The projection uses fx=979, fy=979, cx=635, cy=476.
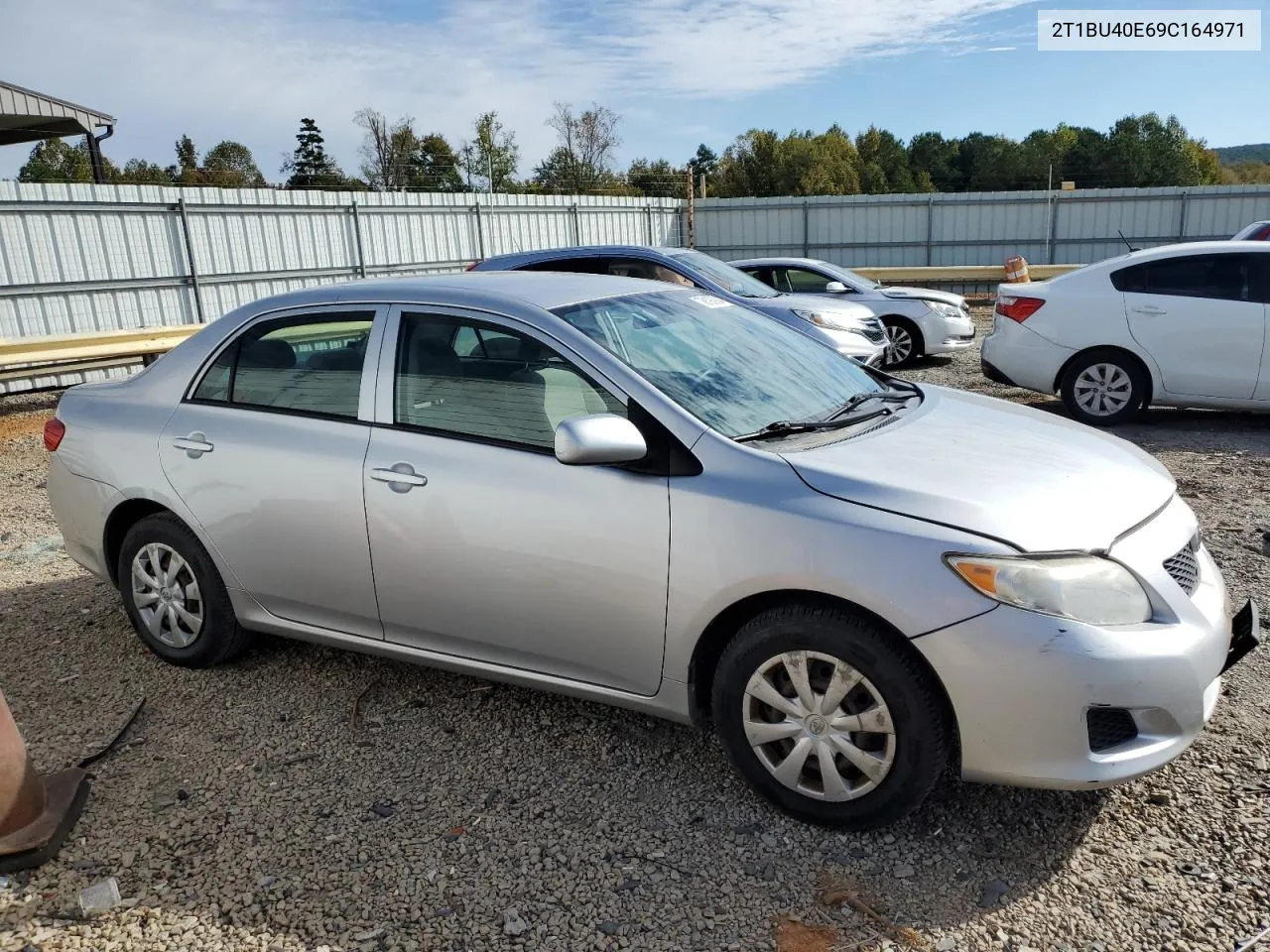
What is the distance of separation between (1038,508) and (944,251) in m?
22.1

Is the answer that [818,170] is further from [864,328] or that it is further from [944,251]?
[864,328]

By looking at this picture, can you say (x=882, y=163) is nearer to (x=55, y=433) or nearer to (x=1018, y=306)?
(x=1018, y=306)

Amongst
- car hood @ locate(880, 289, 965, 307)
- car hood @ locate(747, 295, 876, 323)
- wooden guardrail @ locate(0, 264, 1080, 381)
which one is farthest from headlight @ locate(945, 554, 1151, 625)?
car hood @ locate(880, 289, 965, 307)

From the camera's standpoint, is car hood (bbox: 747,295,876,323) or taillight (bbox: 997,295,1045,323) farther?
car hood (bbox: 747,295,876,323)

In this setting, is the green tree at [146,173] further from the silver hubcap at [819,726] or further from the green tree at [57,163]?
the silver hubcap at [819,726]

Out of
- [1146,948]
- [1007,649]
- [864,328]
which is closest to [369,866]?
[1007,649]

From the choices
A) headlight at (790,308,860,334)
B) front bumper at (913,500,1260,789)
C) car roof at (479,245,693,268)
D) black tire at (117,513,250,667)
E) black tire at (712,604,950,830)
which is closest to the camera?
front bumper at (913,500,1260,789)

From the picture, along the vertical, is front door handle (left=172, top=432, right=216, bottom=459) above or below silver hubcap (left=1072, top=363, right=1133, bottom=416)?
above

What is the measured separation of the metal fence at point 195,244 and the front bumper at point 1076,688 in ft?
32.2

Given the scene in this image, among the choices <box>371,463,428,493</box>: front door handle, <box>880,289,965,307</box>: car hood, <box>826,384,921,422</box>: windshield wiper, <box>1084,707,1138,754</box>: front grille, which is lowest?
<box>1084,707,1138,754</box>: front grille

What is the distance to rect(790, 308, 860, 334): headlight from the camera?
9.91m

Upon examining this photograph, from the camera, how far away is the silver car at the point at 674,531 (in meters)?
2.61

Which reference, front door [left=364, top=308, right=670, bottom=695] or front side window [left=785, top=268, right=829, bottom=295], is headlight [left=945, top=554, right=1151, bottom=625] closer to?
front door [left=364, top=308, right=670, bottom=695]

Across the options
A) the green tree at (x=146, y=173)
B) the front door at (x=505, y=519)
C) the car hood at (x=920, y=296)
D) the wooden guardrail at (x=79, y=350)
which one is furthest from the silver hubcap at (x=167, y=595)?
the green tree at (x=146, y=173)
